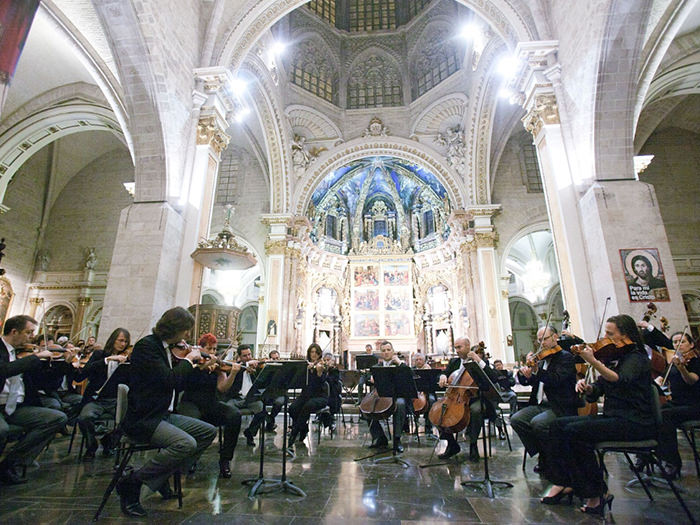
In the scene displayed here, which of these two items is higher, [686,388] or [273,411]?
[686,388]

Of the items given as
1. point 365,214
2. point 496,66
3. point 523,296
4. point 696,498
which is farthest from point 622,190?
point 523,296

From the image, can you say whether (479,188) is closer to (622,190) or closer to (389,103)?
(389,103)

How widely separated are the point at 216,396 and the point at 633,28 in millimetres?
9172

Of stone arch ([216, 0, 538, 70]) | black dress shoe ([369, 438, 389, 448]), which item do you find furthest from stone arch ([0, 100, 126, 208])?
black dress shoe ([369, 438, 389, 448])

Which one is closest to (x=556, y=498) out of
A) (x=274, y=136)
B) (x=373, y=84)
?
(x=274, y=136)

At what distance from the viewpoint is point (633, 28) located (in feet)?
22.7

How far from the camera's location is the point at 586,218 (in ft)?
24.1

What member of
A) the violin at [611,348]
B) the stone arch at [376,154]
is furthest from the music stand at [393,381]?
the stone arch at [376,154]

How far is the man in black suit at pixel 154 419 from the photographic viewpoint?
2652 millimetres

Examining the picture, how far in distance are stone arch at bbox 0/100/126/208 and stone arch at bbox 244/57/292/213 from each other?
5.21m

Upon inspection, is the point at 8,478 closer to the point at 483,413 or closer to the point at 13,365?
the point at 13,365

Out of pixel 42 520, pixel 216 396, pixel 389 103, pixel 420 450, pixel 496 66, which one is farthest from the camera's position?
pixel 389 103

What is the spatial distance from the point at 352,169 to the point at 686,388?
1710 cm

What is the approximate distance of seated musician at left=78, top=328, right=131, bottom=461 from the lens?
4.20 metres
